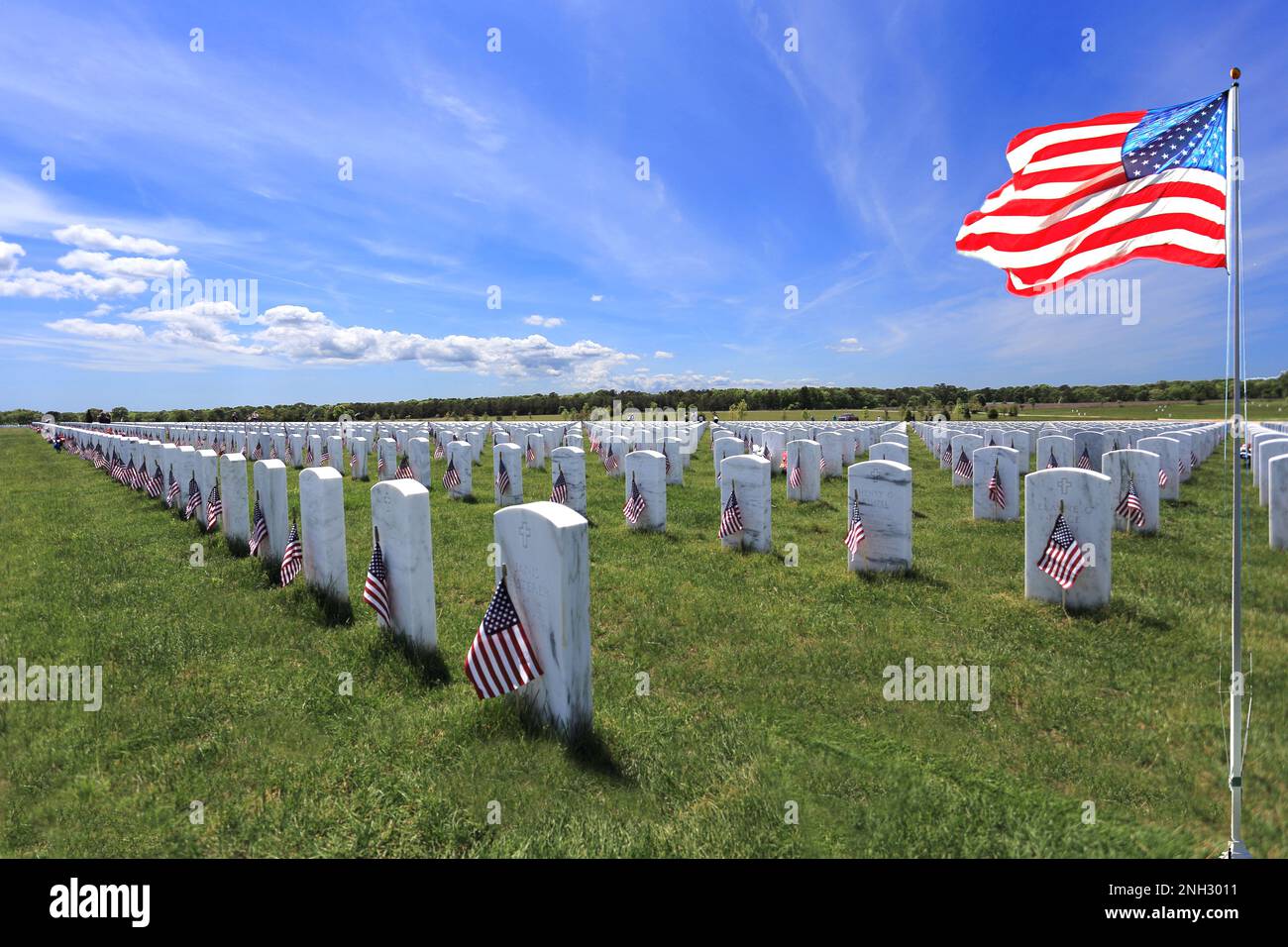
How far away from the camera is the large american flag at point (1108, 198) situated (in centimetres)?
379

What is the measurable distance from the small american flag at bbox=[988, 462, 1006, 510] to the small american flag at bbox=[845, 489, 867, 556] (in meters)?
4.60

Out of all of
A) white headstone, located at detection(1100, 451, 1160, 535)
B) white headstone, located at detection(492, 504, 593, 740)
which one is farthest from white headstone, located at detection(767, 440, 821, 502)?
white headstone, located at detection(492, 504, 593, 740)

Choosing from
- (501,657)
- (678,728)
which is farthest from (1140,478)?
(501,657)

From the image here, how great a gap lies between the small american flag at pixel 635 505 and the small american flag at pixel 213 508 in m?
7.02

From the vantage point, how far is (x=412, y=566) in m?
5.43

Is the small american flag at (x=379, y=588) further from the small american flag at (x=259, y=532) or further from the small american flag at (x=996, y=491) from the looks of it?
the small american flag at (x=996, y=491)

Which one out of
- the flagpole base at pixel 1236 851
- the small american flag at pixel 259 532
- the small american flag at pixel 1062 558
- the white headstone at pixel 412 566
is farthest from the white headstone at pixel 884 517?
the small american flag at pixel 259 532

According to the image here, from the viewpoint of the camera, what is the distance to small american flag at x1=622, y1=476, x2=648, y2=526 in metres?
10.8

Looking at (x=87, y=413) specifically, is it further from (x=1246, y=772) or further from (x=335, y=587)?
(x=1246, y=772)

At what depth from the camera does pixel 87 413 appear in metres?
82.8

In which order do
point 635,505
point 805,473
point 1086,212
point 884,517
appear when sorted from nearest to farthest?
point 1086,212 → point 884,517 → point 635,505 → point 805,473

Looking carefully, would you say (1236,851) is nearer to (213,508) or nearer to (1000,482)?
(1000,482)

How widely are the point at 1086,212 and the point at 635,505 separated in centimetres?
769

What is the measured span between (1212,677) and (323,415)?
8772 centimetres
